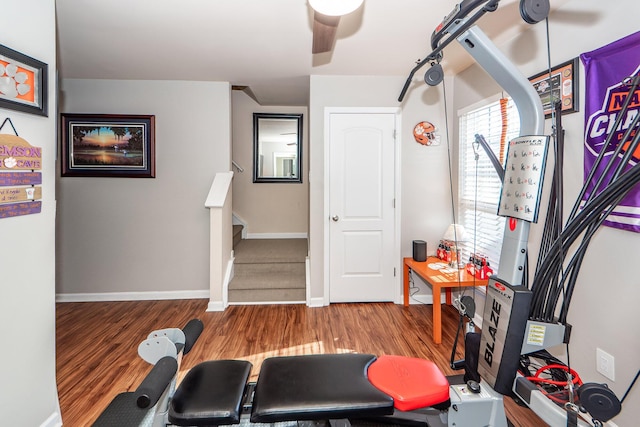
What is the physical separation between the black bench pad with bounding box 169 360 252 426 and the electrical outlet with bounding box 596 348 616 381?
1.88m

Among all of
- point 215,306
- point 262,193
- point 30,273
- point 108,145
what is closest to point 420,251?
point 215,306

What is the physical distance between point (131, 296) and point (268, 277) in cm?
155

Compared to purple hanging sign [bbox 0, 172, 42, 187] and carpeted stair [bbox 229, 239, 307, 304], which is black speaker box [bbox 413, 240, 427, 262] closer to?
carpeted stair [bbox 229, 239, 307, 304]

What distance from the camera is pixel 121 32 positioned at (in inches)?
95.6

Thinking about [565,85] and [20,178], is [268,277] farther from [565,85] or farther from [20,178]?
[565,85]

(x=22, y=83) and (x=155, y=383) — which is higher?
(x=22, y=83)

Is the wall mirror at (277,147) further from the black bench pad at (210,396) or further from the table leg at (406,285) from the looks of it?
the black bench pad at (210,396)

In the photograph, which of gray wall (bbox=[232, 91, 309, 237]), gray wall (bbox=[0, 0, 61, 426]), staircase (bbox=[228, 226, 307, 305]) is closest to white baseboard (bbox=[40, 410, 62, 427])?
gray wall (bbox=[0, 0, 61, 426])

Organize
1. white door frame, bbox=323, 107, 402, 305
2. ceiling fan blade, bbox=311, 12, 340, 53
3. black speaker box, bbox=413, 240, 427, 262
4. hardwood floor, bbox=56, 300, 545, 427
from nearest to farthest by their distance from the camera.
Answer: ceiling fan blade, bbox=311, 12, 340, 53
hardwood floor, bbox=56, 300, 545, 427
black speaker box, bbox=413, 240, 427, 262
white door frame, bbox=323, 107, 402, 305

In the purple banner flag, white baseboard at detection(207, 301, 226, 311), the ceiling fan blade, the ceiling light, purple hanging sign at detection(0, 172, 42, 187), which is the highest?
the ceiling fan blade

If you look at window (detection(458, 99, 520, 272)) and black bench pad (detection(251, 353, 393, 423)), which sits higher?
window (detection(458, 99, 520, 272))

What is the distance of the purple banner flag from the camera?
1563 mm

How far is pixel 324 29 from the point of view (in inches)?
70.2

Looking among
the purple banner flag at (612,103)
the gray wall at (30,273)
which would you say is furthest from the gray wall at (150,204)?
the purple banner flag at (612,103)
